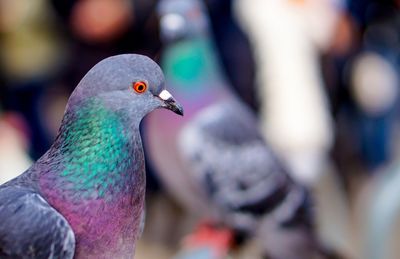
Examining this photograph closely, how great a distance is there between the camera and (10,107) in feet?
21.0

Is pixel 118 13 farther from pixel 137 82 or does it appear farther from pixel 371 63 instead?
pixel 137 82

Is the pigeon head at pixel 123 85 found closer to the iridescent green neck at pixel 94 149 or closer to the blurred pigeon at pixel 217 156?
the iridescent green neck at pixel 94 149

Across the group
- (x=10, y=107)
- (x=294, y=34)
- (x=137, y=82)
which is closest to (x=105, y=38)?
(x=10, y=107)

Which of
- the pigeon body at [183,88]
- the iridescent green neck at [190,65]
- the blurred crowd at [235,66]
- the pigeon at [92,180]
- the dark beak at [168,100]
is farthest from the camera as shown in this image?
the blurred crowd at [235,66]

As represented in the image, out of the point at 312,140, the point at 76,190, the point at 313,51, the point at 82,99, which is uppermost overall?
the point at 313,51

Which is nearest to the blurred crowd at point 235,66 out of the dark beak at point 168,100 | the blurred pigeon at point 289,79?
the blurred pigeon at point 289,79

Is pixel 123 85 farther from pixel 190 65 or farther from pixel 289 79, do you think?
pixel 289 79

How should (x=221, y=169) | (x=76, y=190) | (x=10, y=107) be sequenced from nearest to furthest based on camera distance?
(x=76, y=190)
(x=221, y=169)
(x=10, y=107)

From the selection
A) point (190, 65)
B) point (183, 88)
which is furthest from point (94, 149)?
point (190, 65)

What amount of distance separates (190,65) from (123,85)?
2883mm

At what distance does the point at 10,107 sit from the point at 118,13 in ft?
3.01

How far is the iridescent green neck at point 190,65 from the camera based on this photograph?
16.9ft

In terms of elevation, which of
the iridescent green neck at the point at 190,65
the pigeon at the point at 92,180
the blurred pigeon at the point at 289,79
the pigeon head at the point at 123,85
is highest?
the blurred pigeon at the point at 289,79

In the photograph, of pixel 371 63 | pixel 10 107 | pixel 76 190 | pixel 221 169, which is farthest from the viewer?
pixel 371 63
